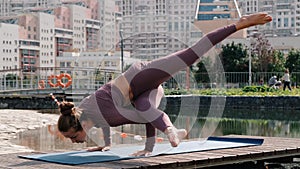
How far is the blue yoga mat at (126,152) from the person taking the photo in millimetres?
6176

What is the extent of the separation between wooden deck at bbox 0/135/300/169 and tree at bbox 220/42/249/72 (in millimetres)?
43259

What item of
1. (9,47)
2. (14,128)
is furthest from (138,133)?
(9,47)

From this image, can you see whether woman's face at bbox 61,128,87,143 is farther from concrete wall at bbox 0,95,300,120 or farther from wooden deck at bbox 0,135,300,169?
concrete wall at bbox 0,95,300,120

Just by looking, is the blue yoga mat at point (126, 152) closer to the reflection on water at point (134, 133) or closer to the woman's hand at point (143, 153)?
the woman's hand at point (143, 153)

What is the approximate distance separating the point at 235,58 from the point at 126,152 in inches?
1832

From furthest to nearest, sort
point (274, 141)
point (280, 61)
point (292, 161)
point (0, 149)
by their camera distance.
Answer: point (280, 61), point (0, 149), point (274, 141), point (292, 161)

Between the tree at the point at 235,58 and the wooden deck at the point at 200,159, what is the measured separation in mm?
43259

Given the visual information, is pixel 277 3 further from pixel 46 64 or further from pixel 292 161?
pixel 292 161

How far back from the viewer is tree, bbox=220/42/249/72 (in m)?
51.5

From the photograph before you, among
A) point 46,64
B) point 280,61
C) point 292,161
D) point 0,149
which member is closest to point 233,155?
point 292,161

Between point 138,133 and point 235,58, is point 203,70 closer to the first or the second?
point 138,133

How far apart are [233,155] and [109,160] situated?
1325 mm

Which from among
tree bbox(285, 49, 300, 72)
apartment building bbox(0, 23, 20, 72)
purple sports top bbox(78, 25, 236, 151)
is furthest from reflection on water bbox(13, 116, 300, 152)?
apartment building bbox(0, 23, 20, 72)

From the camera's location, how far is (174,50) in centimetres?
667
